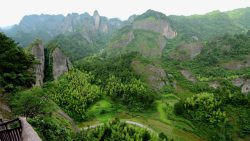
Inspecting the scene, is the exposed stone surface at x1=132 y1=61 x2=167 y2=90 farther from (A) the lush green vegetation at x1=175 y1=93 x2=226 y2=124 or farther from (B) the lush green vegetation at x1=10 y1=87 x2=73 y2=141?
(B) the lush green vegetation at x1=10 y1=87 x2=73 y2=141

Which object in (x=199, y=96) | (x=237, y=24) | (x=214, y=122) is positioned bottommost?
(x=214, y=122)

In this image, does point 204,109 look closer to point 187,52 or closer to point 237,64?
point 237,64

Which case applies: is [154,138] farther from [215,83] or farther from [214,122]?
[215,83]

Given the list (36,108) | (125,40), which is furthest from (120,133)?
(125,40)

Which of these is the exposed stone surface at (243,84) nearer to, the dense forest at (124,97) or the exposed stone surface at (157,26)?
the dense forest at (124,97)

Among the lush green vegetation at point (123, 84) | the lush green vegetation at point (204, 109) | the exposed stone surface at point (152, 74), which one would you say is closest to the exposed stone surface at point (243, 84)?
the exposed stone surface at point (152, 74)

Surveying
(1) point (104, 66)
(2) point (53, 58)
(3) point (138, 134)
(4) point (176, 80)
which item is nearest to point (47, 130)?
(3) point (138, 134)
